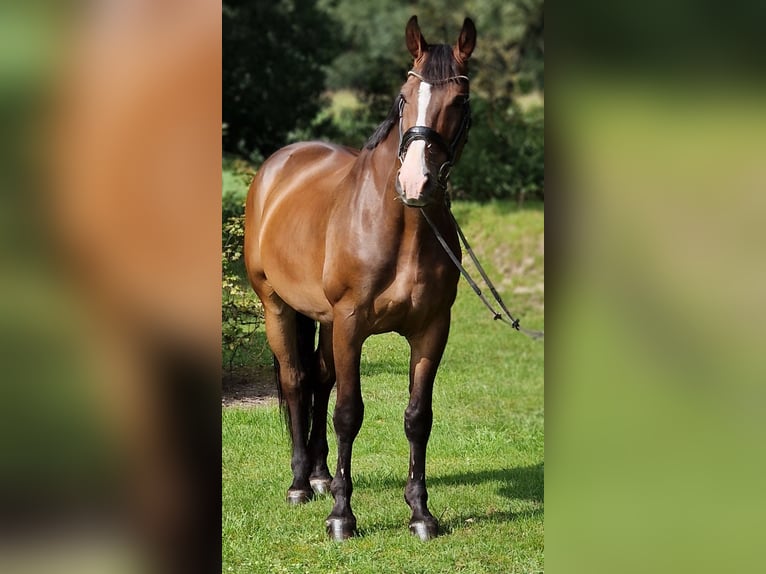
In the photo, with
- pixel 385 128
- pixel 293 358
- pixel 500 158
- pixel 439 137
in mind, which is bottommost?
pixel 293 358

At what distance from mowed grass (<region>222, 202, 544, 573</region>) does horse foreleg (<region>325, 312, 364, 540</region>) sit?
8 cm

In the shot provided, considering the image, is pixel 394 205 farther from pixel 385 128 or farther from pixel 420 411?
pixel 420 411

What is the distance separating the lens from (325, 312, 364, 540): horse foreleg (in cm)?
392

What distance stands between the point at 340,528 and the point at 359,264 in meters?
1.08

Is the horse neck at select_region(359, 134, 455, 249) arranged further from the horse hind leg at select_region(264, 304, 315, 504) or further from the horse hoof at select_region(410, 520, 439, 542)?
the horse hoof at select_region(410, 520, 439, 542)

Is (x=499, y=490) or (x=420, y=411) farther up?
(x=420, y=411)

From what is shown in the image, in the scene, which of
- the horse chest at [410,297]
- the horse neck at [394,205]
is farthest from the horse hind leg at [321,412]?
the horse neck at [394,205]

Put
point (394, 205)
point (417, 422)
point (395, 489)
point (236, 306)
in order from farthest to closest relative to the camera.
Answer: point (236, 306) < point (395, 489) < point (417, 422) < point (394, 205)

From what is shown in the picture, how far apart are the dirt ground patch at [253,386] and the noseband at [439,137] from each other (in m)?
1.60

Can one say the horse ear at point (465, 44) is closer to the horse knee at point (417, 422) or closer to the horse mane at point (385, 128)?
the horse mane at point (385, 128)

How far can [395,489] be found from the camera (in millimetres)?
4227

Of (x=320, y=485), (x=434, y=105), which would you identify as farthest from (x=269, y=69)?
(x=434, y=105)
